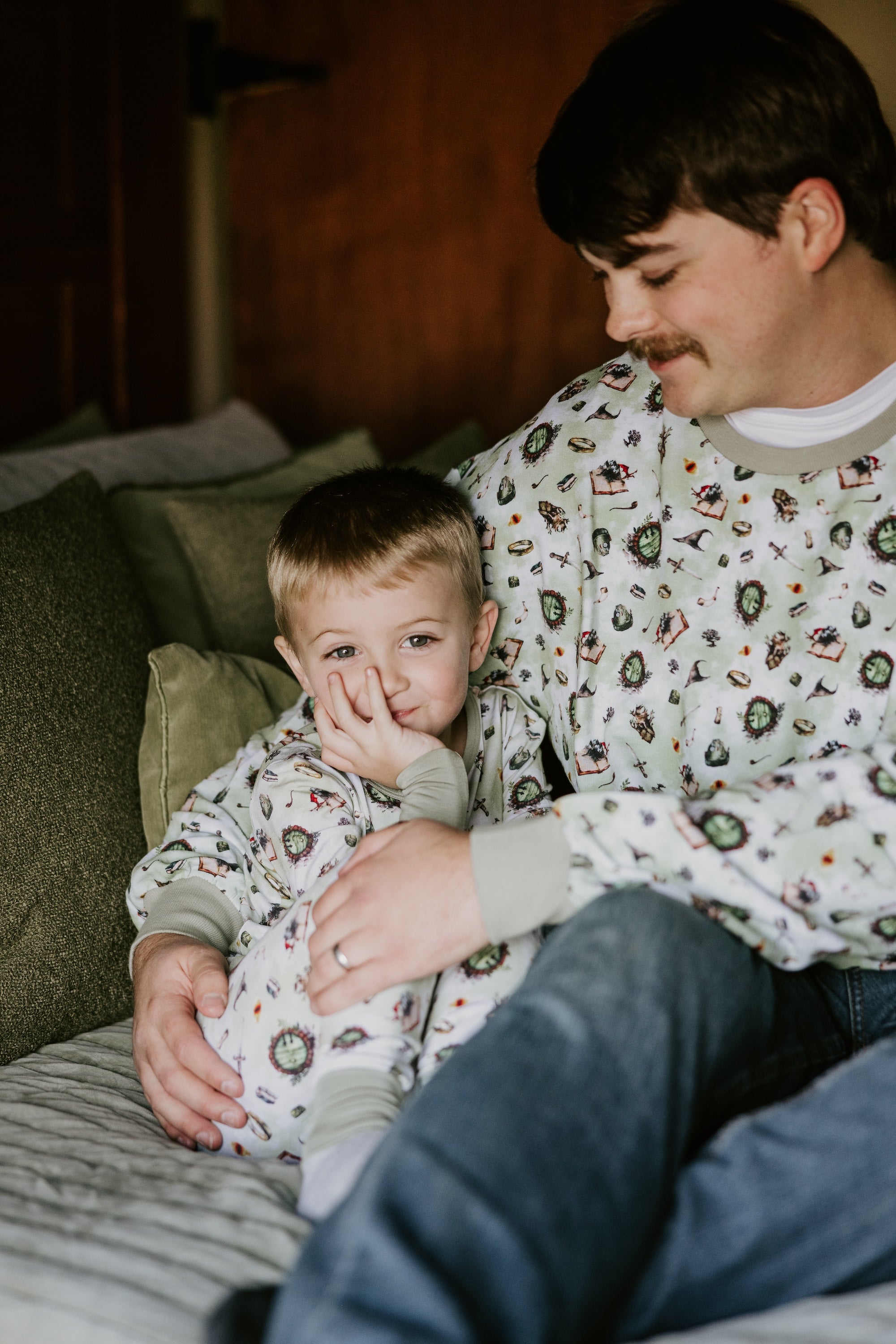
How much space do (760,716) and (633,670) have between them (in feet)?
0.52

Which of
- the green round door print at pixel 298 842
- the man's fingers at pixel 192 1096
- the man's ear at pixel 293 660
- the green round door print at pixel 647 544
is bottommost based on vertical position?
the man's fingers at pixel 192 1096

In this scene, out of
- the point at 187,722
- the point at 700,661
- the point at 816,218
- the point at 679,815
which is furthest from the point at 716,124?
the point at 187,722

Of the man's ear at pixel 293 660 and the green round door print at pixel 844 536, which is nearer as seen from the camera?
the green round door print at pixel 844 536

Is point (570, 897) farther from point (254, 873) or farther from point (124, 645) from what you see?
point (124, 645)

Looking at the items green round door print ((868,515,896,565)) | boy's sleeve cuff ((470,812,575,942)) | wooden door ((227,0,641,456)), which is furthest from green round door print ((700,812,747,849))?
wooden door ((227,0,641,456))

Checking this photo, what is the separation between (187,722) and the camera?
4.55 ft

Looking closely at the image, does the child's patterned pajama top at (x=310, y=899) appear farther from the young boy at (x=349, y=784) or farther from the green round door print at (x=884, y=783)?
the green round door print at (x=884, y=783)

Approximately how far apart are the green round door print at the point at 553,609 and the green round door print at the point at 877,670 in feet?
1.17

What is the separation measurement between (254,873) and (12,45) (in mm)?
2003

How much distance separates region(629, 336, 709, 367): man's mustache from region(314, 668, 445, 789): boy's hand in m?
0.44

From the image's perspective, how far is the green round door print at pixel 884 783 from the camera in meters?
1.03

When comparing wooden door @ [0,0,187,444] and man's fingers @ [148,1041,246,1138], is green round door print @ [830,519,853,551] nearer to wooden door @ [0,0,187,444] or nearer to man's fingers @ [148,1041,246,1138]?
man's fingers @ [148,1041,246,1138]

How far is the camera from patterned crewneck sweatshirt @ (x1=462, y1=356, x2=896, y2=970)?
1.01 m

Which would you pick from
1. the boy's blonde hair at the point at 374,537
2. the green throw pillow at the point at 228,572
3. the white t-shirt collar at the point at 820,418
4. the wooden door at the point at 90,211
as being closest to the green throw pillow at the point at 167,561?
the green throw pillow at the point at 228,572
